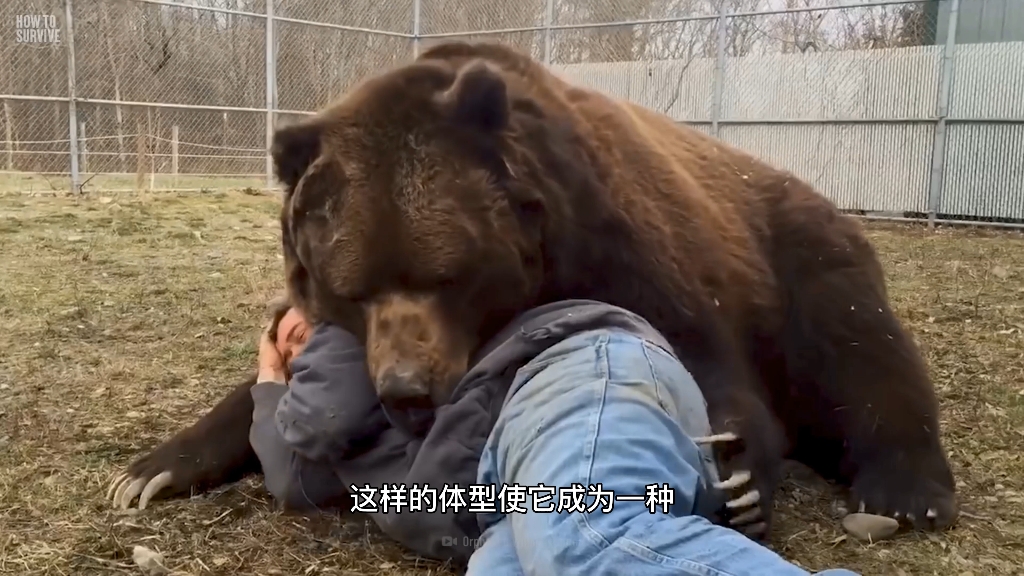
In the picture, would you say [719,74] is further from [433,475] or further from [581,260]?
[433,475]

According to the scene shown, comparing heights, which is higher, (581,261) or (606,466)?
(581,261)

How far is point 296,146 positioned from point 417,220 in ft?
1.22

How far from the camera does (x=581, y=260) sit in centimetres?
215

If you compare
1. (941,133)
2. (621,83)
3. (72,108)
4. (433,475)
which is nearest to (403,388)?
(433,475)

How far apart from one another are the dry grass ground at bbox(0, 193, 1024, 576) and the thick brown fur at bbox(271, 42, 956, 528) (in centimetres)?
18

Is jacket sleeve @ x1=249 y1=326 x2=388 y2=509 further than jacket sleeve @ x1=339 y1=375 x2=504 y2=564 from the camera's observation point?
Yes

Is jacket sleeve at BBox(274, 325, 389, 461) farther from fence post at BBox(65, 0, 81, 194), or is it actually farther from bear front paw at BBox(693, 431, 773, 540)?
fence post at BBox(65, 0, 81, 194)

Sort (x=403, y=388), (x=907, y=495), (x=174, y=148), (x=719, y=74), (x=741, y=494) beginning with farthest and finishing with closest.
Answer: (x=174, y=148) < (x=719, y=74) < (x=907, y=495) < (x=741, y=494) < (x=403, y=388)

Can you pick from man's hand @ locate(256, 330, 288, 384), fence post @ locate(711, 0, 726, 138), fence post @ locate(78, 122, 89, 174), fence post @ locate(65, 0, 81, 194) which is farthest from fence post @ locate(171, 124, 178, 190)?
man's hand @ locate(256, 330, 288, 384)

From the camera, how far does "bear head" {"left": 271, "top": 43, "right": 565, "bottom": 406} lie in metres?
1.93

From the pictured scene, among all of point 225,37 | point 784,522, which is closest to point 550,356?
point 784,522

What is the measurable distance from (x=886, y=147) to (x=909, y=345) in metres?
8.66

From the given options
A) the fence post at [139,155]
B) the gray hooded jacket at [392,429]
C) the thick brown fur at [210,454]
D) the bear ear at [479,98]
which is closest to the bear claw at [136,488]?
the thick brown fur at [210,454]

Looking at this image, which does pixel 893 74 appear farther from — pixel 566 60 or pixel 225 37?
pixel 225 37
